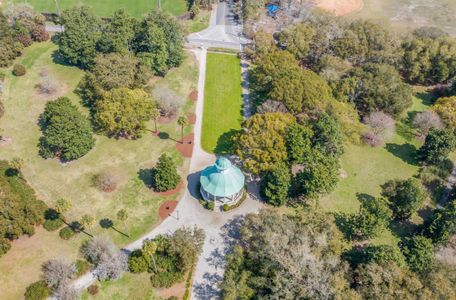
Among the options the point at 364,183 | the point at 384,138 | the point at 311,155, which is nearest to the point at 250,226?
the point at 311,155

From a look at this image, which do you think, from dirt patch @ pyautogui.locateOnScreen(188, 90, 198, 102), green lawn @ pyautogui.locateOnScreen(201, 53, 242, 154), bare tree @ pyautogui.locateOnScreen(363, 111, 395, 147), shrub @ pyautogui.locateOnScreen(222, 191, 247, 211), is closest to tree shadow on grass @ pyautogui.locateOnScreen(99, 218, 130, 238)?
shrub @ pyautogui.locateOnScreen(222, 191, 247, 211)

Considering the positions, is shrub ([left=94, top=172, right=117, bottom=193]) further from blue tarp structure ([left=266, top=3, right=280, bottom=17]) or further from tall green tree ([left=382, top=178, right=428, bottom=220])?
blue tarp structure ([left=266, top=3, right=280, bottom=17])

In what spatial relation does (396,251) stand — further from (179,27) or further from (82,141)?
(179,27)

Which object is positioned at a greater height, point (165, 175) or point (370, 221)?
point (165, 175)

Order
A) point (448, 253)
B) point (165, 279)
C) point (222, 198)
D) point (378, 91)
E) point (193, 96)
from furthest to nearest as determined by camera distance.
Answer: point (193, 96), point (378, 91), point (222, 198), point (448, 253), point (165, 279)

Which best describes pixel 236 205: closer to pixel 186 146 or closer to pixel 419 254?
pixel 186 146

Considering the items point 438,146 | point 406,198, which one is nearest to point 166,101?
point 406,198

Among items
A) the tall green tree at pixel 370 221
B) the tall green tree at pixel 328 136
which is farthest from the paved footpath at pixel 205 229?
the tall green tree at pixel 328 136

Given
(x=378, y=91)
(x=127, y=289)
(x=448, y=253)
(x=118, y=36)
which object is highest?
(x=118, y=36)
